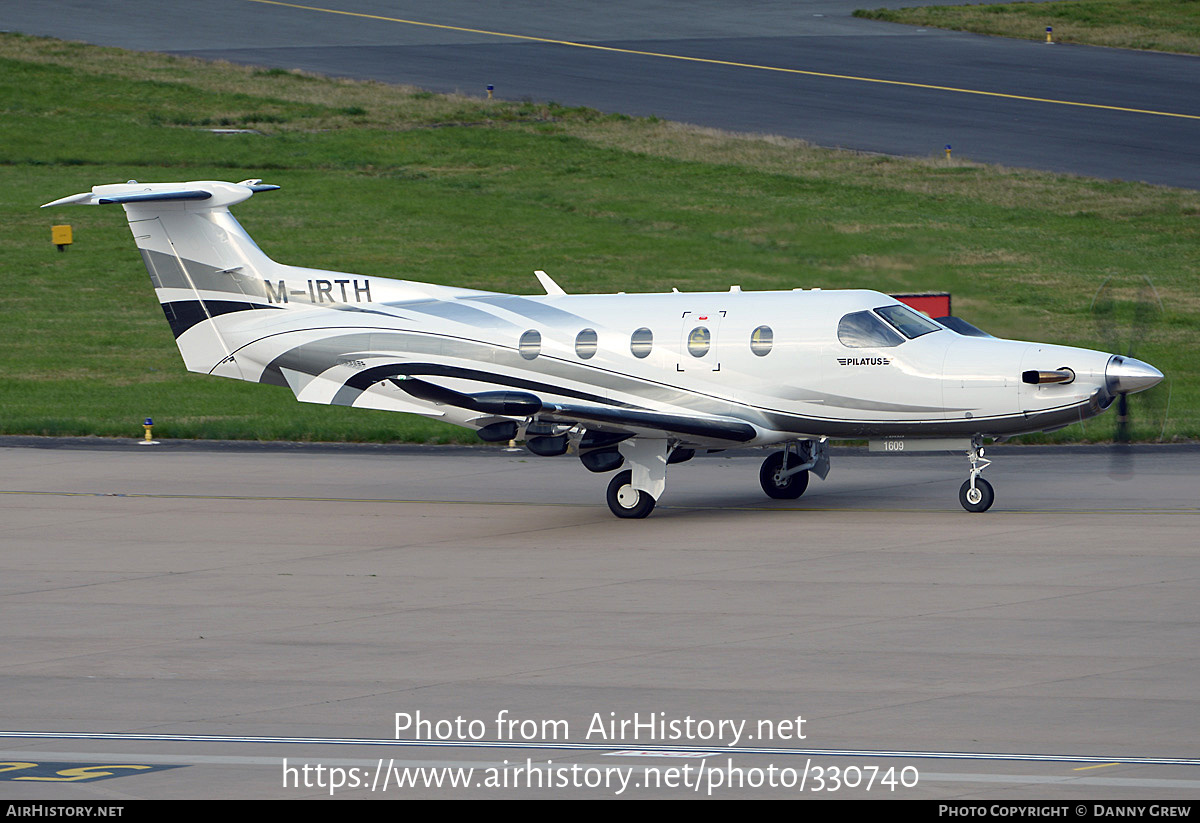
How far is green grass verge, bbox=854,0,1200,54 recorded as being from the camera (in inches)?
2307

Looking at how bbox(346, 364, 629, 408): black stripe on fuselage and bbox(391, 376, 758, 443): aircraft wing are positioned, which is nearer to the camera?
bbox(391, 376, 758, 443): aircraft wing

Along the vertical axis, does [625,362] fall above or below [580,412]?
above

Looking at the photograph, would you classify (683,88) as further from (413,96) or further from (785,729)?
(785,729)

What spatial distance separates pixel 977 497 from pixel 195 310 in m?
11.1

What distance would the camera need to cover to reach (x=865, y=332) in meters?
19.6

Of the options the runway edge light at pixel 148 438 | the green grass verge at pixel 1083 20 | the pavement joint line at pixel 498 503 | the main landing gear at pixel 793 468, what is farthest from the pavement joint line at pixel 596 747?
the green grass verge at pixel 1083 20

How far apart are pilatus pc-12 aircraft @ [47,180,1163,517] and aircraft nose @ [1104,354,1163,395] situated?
0.03m

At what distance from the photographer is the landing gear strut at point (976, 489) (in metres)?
19.2

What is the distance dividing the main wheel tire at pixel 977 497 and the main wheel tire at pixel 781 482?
2.51 m

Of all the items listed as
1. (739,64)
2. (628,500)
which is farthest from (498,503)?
(739,64)

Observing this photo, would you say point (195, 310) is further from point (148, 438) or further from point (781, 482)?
point (781, 482)

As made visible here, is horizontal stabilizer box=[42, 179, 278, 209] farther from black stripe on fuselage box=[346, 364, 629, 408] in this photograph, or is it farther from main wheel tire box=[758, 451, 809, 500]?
main wheel tire box=[758, 451, 809, 500]

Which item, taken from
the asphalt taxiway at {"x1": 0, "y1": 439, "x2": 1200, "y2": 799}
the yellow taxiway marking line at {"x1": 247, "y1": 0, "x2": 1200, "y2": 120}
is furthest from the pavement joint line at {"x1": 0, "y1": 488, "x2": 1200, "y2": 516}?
the yellow taxiway marking line at {"x1": 247, "y1": 0, "x2": 1200, "y2": 120}

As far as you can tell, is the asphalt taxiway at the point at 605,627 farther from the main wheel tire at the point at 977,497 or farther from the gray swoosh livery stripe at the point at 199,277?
the gray swoosh livery stripe at the point at 199,277
